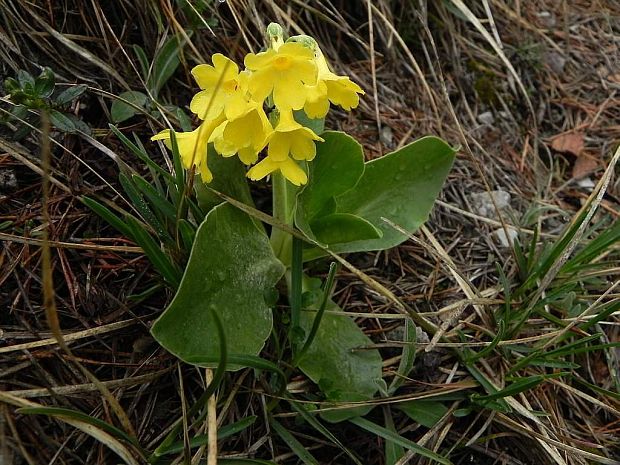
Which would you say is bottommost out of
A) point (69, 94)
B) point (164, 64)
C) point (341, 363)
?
point (341, 363)

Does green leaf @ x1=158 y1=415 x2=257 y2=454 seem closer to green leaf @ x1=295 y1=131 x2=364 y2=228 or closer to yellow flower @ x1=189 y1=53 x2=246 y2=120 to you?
green leaf @ x1=295 y1=131 x2=364 y2=228

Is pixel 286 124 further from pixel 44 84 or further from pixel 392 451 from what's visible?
pixel 392 451

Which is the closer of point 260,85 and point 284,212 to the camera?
point 260,85

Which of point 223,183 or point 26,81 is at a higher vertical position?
point 26,81

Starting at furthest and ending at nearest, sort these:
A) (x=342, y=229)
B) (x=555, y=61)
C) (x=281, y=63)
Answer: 1. (x=555, y=61)
2. (x=342, y=229)
3. (x=281, y=63)

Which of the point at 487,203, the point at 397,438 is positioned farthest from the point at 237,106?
the point at 487,203

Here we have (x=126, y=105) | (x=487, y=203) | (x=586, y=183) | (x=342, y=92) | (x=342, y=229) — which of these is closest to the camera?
(x=342, y=92)
